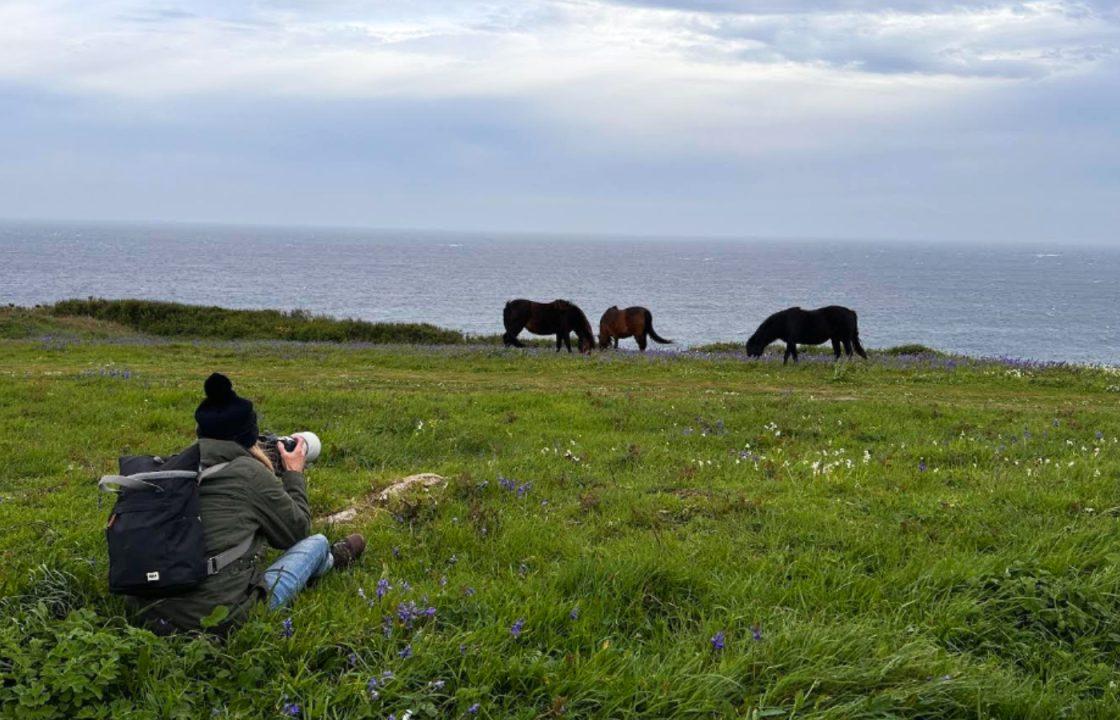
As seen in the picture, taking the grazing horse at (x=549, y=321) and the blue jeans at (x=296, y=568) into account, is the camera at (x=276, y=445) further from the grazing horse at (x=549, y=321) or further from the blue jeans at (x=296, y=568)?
the grazing horse at (x=549, y=321)

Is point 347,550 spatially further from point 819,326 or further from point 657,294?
point 657,294

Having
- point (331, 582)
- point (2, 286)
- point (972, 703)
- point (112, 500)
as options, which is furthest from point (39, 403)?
point (2, 286)

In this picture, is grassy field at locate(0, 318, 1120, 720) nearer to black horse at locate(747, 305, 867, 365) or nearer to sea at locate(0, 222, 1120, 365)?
black horse at locate(747, 305, 867, 365)

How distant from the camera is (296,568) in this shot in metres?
6.24

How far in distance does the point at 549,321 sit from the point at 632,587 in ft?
87.7

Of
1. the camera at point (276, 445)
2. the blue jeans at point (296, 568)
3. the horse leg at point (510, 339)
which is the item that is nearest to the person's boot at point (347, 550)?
the blue jeans at point (296, 568)

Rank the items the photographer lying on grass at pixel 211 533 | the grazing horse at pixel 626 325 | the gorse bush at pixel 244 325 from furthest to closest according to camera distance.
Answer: the gorse bush at pixel 244 325 < the grazing horse at pixel 626 325 < the photographer lying on grass at pixel 211 533

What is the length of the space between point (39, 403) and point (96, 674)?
12038 mm

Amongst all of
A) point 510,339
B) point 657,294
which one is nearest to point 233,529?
point 510,339

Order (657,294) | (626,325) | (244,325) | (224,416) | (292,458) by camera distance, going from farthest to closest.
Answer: (657,294)
(244,325)
(626,325)
(292,458)
(224,416)

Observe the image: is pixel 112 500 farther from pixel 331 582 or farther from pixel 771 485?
pixel 771 485

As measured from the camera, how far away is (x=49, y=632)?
5340 millimetres

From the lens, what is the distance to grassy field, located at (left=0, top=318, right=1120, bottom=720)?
16.6 ft

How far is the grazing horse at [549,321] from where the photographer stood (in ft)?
106
